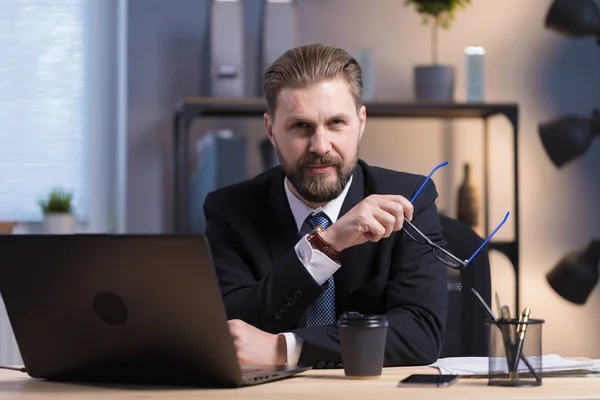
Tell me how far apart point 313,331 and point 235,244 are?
0.44 meters

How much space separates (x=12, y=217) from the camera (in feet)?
11.0

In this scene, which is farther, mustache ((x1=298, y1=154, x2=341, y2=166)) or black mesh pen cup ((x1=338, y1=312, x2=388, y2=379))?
mustache ((x1=298, y1=154, x2=341, y2=166))

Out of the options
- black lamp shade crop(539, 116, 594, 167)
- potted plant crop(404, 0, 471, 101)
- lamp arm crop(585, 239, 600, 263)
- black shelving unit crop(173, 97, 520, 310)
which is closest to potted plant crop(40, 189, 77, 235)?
black shelving unit crop(173, 97, 520, 310)

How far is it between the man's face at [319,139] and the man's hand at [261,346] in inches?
16.7

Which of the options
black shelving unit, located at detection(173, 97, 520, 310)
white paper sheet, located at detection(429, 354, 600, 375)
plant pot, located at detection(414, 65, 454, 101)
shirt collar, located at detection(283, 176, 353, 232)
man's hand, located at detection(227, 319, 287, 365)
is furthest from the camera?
plant pot, located at detection(414, 65, 454, 101)

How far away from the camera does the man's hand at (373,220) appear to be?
153 cm

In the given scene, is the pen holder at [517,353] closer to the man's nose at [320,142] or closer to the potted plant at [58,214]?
the man's nose at [320,142]

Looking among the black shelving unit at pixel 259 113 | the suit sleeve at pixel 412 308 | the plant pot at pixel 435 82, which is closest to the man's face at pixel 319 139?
the suit sleeve at pixel 412 308

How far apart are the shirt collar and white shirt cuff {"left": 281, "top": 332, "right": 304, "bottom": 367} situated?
415mm

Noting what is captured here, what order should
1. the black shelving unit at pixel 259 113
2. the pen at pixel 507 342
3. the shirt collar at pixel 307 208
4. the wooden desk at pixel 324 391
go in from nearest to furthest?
1. the wooden desk at pixel 324 391
2. the pen at pixel 507 342
3. the shirt collar at pixel 307 208
4. the black shelving unit at pixel 259 113

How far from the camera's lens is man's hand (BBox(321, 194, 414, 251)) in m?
1.53

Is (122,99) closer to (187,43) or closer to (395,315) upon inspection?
(187,43)

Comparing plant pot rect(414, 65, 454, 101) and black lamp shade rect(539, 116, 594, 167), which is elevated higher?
plant pot rect(414, 65, 454, 101)

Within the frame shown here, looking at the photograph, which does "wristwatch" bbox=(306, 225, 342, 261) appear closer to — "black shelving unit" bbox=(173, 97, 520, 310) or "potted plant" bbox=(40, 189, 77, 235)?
"black shelving unit" bbox=(173, 97, 520, 310)
